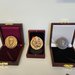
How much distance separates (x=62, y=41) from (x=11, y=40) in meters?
0.48

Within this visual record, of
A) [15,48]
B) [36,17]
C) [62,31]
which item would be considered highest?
[36,17]

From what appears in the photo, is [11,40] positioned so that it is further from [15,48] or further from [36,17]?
[36,17]

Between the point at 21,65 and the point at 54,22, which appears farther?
the point at 54,22

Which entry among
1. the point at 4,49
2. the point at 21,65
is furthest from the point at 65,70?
the point at 4,49

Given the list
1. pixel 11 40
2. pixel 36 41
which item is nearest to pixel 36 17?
pixel 36 41

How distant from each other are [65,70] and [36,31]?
42cm

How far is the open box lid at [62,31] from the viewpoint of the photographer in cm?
106

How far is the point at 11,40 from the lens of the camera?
113cm

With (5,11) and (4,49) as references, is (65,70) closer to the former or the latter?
(4,49)

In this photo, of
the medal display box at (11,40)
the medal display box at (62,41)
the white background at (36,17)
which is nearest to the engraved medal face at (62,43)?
the medal display box at (62,41)

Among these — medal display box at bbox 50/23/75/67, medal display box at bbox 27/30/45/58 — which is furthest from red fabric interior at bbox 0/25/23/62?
medal display box at bbox 50/23/75/67

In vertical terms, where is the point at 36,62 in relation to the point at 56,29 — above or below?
below

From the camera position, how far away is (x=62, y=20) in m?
1.07

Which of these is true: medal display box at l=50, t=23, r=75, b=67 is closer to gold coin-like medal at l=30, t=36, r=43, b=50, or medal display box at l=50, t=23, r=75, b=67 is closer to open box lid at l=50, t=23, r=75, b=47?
open box lid at l=50, t=23, r=75, b=47
